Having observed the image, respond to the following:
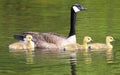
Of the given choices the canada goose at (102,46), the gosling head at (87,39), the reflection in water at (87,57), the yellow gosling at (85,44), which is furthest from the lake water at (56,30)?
the gosling head at (87,39)

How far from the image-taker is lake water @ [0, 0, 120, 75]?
17.5 m

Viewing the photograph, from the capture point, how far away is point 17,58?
18984 millimetres

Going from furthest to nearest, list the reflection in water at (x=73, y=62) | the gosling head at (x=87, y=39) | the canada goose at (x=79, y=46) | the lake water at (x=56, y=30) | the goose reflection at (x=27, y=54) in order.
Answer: the gosling head at (x=87, y=39), the canada goose at (x=79, y=46), the goose reflection at (x=27, y=54), the lake water at (x=56, y=30), the reflection in water at (x=73, y=62)

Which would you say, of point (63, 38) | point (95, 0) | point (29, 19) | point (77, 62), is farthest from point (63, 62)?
point (95, 0)

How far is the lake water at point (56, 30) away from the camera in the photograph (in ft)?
57.6

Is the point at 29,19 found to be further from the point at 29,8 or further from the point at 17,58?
the point at 17,58

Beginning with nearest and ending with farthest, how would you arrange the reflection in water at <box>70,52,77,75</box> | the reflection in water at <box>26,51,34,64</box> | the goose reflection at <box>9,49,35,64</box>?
1. the reflection in water at <box>70,52,77,75</box>
2. the reflection in water at <box>26,51,34,64</box>
3. the goose reflection at <box>9,49,35,64</box>

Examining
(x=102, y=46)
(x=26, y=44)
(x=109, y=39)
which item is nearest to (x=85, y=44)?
(x=102, y=46)

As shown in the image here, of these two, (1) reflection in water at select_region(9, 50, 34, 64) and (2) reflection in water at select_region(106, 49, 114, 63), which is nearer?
(1) reflection in water at select_region(9, 50, 34, 64)

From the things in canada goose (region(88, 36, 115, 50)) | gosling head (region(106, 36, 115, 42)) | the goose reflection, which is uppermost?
gosling head (region(106, 36, 115, 42))

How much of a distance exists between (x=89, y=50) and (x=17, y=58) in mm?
2753

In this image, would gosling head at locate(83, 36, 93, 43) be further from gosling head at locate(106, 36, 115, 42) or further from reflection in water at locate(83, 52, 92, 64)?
reflection in water at locate(83, 52, 92, 64)

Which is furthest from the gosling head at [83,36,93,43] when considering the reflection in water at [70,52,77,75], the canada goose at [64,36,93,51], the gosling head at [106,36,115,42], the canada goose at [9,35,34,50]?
the canada goose at [9,35,34,50]

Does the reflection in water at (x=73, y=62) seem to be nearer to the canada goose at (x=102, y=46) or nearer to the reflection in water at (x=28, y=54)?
the canada goose at (x=102, y=46)
